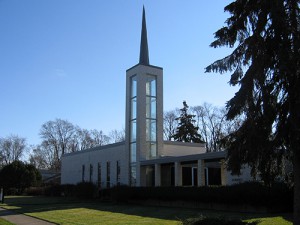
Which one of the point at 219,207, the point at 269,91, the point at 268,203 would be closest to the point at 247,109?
the point at 269,91

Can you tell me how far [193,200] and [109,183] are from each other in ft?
52.8

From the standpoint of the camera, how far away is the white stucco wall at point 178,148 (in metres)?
36.3

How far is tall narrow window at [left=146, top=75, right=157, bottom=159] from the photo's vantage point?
35031 millimetres

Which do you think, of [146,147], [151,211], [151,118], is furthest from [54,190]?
[151,211]

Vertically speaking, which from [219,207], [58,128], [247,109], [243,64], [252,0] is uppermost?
[58,128]

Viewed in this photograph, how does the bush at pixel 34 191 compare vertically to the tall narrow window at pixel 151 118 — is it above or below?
below

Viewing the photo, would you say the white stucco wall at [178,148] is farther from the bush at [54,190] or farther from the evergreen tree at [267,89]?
the evergreen tree at [267,89]

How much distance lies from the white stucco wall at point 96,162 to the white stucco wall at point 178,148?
3.93m

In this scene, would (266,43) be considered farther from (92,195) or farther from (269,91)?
(92,195)

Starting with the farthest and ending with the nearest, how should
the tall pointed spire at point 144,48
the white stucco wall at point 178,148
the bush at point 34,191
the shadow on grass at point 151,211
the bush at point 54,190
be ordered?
the bush at point 34,191, the bush at point 54,190, the tall pointed spire at point 144,48, the white stucco wall at point 178,148, the shadow on grass at point 151,211

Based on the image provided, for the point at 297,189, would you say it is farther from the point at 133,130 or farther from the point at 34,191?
the point at 34,191

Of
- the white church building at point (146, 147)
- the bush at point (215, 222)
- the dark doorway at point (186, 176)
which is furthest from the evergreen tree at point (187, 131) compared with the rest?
the bush at point (215, 222)

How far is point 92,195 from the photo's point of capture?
37625 mm

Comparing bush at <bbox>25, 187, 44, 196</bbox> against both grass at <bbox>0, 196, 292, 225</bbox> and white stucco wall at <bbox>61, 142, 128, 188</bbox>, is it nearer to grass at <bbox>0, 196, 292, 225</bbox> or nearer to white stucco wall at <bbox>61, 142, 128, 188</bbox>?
white stucco wall at <bbox>61, 142, 128, 188</bbox>
